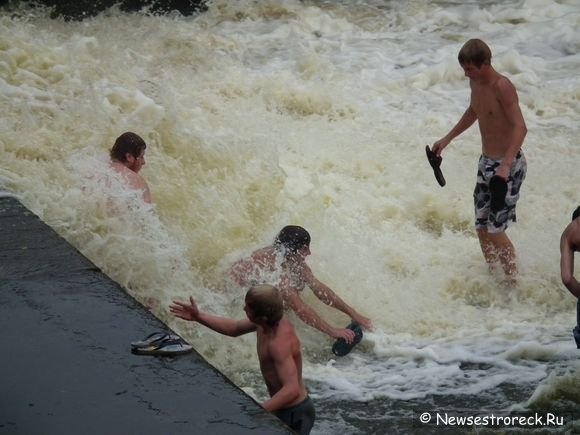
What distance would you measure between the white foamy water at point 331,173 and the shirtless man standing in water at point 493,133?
1.66 ft

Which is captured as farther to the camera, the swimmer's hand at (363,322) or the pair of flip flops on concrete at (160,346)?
the swimmer's hand at (363,322)

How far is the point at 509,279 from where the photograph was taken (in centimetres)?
709

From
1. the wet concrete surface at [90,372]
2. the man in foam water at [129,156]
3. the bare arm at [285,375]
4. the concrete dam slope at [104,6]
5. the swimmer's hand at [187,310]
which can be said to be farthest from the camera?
the concrete dam slope at [104,6]

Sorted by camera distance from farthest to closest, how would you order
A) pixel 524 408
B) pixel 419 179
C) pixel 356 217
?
pixel 419 179
pixel 356 217
pixel 524 408

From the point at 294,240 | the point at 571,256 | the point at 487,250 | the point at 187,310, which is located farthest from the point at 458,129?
the point at 187,310

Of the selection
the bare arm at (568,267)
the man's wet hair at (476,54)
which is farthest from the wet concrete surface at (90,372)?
the man's wet hair at (476,54)

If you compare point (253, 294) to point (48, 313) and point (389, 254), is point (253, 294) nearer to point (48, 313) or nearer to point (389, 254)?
point (48, 313)

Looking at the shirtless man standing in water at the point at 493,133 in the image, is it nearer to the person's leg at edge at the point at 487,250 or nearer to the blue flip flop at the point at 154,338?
the person's leg at edge at the point at 487,250

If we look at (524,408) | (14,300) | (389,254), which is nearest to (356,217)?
(389,254)

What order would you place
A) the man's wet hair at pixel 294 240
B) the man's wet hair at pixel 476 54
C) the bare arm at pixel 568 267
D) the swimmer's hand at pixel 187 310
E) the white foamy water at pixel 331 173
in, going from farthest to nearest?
the man's wet hair at pixel 294 240 → the man's wet hair at pixel 476 54 → the white foamy water at pixel 331 173 → the bare arm at pixel 568 267 → the swimmer's hand at pixel 187 310

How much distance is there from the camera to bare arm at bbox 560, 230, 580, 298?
5.25 metres

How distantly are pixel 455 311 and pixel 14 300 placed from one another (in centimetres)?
305

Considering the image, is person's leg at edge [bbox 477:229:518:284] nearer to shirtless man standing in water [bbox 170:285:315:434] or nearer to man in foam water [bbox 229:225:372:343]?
man in foam water [bbox 229:225:372:343]

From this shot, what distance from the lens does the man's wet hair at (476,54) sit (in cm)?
642
